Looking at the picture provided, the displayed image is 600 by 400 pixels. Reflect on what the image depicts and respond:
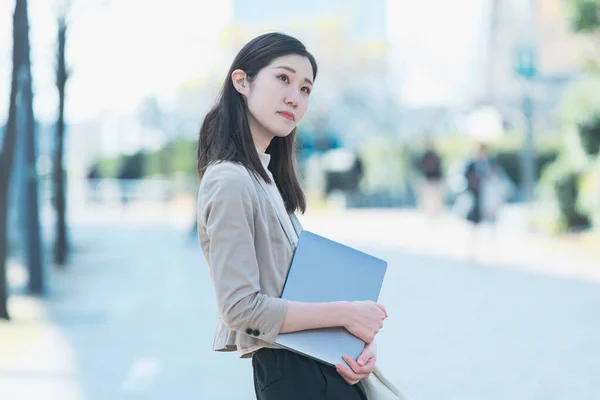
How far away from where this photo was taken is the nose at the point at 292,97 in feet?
7.20

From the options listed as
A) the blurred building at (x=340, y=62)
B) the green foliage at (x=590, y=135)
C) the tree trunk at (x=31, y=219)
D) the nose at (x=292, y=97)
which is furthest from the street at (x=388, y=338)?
the blurred building at (x=340, y=62)

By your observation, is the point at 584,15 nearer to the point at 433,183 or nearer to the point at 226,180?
the point at 433,183

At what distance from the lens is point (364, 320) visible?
2.09 metres

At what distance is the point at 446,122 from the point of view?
54.8 m

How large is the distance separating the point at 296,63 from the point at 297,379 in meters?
0.75

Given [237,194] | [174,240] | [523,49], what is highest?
[523,49]

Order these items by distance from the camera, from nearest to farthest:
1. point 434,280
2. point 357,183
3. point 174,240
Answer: point 434,280, point 174,240, point 357,183

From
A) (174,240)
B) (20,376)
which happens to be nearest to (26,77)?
(20,376)

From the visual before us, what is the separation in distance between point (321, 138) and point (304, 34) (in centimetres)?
513

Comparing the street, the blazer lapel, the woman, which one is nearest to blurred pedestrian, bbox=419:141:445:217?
the street

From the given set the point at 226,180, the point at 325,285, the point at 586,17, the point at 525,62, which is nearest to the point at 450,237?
the point at 525,62

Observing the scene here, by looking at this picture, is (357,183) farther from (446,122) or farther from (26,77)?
(446,122)

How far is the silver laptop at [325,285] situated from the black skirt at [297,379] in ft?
0.15

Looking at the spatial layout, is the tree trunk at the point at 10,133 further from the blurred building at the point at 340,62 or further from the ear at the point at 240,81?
the blurred building at the point at 340,62
